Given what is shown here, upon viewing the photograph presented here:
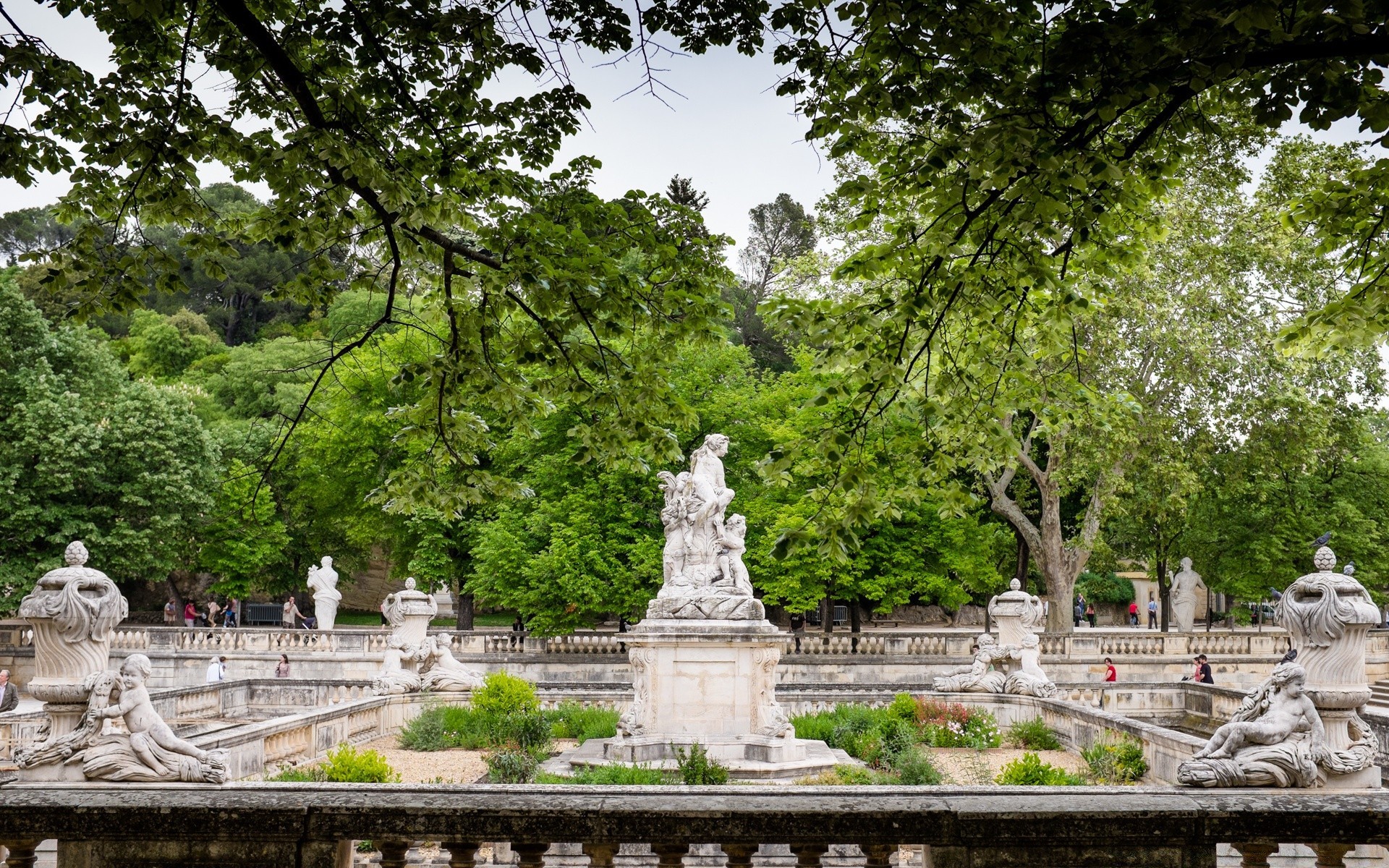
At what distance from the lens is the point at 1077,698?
21.6m

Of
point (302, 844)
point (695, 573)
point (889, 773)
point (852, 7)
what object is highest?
point (852, 7)

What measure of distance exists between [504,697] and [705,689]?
413 centimetres

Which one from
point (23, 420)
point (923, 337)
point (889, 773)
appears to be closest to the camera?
point (923, 337)

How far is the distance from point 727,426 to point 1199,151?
23750mm

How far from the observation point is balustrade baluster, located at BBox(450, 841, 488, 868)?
4.46 metres

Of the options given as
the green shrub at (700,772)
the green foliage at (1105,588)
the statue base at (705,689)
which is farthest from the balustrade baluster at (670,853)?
the green foliage at (1105,588)

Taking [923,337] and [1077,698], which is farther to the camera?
[1077,698]

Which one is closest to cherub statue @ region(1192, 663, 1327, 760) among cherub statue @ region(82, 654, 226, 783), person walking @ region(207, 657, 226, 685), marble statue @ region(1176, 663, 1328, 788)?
marble statue @ region(1176, 663, 1328, 788)

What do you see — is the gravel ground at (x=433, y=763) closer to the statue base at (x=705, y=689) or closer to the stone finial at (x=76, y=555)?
the statue base at (x=705, y=689)

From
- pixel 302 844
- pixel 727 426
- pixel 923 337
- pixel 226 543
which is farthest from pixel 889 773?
pixel 226 543

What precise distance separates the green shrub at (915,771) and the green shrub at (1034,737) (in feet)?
12.3

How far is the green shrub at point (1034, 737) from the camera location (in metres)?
17.7

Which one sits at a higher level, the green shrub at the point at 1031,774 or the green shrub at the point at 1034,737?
the green shrub at the point at 1031,774

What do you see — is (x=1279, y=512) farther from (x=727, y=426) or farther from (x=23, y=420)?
(x=23, y=420)
